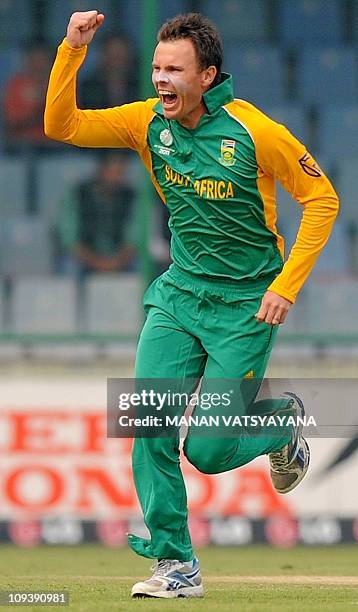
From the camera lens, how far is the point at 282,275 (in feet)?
19.1

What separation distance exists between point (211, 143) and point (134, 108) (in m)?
0.43

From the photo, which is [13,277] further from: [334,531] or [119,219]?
[334,531]

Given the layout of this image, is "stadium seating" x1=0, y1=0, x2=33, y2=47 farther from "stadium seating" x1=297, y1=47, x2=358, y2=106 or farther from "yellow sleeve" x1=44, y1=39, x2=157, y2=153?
"yellow sleeve" x1=44, y1=39, x2=157, y2=153

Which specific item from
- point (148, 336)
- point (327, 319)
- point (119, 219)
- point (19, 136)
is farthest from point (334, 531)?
point (148, 336)

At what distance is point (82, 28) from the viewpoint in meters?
5.80

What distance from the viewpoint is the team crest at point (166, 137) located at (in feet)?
19.7

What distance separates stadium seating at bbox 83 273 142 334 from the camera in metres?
10.8

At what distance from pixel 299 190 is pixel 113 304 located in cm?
499

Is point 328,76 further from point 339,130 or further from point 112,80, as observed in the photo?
point 112,80

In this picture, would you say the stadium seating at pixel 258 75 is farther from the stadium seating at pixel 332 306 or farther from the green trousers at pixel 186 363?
the green trousers at pixel 186 363

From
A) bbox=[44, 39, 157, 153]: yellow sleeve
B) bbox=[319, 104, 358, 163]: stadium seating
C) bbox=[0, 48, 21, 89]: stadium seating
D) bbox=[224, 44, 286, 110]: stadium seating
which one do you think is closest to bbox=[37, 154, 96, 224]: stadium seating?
bbox=[0, 48, 21, 89]: stadium seating

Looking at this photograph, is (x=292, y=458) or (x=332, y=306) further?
(x=332, y=306)

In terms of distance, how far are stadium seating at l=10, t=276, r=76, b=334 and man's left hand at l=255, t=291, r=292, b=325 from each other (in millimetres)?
5174

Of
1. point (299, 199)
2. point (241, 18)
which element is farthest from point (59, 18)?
point (299, 199)
